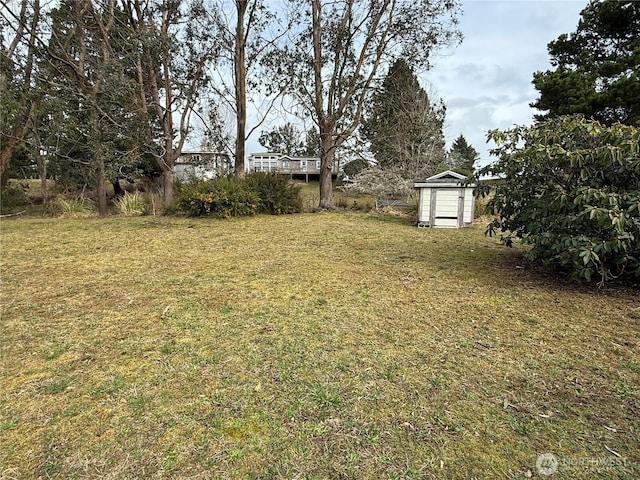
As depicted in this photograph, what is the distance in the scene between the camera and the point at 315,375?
177 cm

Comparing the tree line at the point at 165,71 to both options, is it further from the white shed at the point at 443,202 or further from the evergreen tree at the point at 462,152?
the evergreen tree at the point at 462,152

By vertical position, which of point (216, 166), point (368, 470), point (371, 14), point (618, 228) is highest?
point (371, 14)

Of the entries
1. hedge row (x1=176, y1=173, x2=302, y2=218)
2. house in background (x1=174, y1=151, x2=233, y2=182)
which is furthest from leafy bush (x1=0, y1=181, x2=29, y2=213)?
hedge row (x1=176, y1=173, x2=302, y2=218)

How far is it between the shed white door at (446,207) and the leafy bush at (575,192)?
4255 mm

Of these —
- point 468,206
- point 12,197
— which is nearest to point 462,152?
point 468,206

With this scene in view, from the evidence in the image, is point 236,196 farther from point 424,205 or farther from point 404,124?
point 404,124

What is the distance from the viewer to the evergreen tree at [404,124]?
10227 mm

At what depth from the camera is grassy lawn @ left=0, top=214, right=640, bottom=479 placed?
1.24m

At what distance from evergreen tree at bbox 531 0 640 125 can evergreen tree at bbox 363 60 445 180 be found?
3340 mm

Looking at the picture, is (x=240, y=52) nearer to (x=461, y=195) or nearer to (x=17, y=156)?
(x=461, y=195)

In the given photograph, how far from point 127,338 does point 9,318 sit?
1.08 m

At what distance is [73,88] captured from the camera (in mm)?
8625

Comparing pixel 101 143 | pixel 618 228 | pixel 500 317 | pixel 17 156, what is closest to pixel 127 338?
pixel 500 317

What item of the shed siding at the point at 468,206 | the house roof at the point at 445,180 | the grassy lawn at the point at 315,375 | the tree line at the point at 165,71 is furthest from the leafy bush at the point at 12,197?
the shed siding at the point at 468,206
